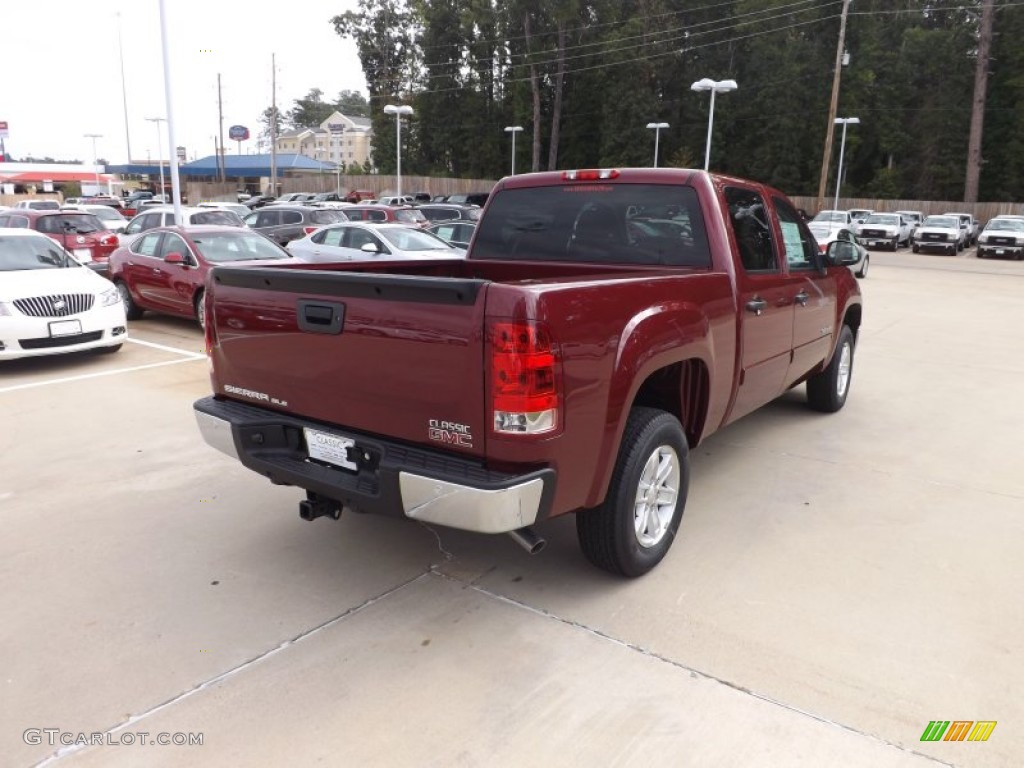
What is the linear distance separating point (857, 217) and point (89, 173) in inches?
3390

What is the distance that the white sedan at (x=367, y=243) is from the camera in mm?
13539

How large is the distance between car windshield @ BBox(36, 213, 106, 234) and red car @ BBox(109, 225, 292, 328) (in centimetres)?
447

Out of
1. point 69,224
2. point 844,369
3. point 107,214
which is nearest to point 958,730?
point 844,369

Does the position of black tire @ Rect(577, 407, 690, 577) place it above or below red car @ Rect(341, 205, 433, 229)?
below

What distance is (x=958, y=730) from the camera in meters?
2.75

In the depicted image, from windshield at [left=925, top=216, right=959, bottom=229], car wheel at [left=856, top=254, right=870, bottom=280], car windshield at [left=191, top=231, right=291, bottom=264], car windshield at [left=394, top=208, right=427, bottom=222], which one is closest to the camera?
car windshield at [left=191, top=231, right=291, bottom=264]

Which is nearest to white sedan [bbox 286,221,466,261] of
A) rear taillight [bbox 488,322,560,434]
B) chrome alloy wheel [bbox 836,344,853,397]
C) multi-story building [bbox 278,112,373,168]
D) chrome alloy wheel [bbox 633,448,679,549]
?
chrome alloy wheel [bbox 836,344,853,397]

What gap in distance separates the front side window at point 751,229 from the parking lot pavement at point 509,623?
1497mm

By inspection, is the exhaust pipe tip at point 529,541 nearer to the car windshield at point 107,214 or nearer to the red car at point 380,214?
the red car at point 380,214

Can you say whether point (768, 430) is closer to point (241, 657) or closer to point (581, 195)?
point (581, 195)

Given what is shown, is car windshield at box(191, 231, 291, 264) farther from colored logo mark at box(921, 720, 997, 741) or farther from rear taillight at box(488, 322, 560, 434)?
colored logo mark at box(921, 720, 997, 741)

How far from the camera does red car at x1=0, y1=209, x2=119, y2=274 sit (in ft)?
49.0

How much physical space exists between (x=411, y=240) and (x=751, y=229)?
9979 millimetres

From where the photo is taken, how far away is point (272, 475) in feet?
11.9
